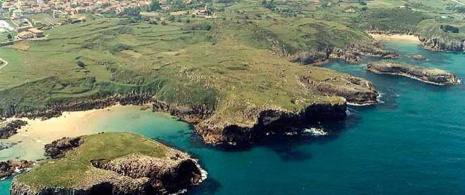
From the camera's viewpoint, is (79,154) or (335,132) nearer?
(79,154)

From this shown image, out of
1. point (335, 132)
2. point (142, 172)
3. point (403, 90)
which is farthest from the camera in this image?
point (403, 90)

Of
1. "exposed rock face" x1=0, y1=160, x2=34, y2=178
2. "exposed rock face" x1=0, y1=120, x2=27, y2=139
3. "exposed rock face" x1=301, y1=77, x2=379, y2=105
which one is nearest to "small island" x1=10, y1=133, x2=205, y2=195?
"exposed rock face" x1=0, y1=160, x2=34, y2=178

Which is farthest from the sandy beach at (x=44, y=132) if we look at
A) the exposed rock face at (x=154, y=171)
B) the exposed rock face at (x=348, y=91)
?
the exposed rock face at (x=348, y=91)

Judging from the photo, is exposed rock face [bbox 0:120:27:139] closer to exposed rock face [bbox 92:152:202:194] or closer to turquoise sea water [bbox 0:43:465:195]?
turquoise sea water [bbox 0:43:465:195]

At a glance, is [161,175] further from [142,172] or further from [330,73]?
[330,73]

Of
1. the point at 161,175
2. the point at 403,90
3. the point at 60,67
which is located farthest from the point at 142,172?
the point at 403,90

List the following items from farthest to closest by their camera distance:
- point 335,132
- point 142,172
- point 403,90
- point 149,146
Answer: point 403,90
point 335,132
point 149,146
point 142,172
